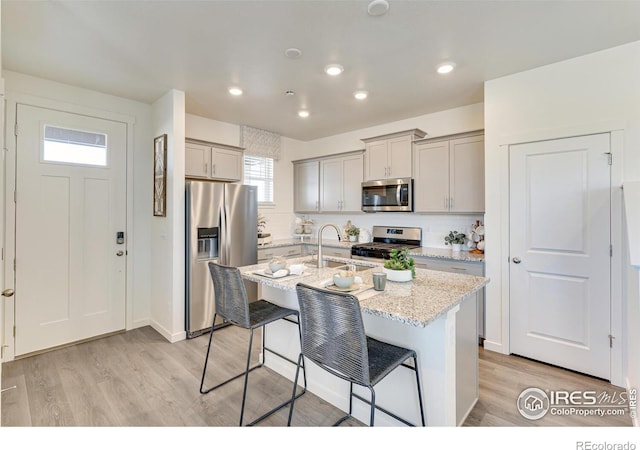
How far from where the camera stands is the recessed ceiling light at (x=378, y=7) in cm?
192

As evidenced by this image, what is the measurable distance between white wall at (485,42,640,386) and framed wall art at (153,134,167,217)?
341 cm

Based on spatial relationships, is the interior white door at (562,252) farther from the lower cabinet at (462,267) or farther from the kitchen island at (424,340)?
the kitchen island at (424,340)

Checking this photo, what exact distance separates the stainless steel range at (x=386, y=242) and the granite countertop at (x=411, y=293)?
1593mm

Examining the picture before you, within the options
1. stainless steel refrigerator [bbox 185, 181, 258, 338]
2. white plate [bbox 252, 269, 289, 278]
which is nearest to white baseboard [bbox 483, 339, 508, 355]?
white plate [bbox 252, 269, 289, 278]

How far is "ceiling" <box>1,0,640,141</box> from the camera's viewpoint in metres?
2.01

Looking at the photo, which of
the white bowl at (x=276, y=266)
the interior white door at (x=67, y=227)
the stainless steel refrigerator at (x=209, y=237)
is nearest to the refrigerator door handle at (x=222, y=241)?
the stainless steel refrigerator at (x=209, y=237)

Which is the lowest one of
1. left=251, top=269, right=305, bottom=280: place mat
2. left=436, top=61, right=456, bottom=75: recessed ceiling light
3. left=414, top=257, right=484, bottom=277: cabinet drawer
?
left=414, top=257, right=484, bottom=277: cabinet drawer

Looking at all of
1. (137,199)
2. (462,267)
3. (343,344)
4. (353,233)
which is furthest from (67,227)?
(462,267)

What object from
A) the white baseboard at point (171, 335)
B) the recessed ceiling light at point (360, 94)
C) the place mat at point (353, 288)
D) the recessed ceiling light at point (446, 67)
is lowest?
the white baseboard at point (171, 335)

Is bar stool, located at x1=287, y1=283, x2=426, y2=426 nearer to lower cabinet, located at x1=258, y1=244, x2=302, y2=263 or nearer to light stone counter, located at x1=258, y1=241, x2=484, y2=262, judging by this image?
light stone counter, located at x1=258, y1=241, x2=484, y2=262

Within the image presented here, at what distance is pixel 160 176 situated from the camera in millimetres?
3471
